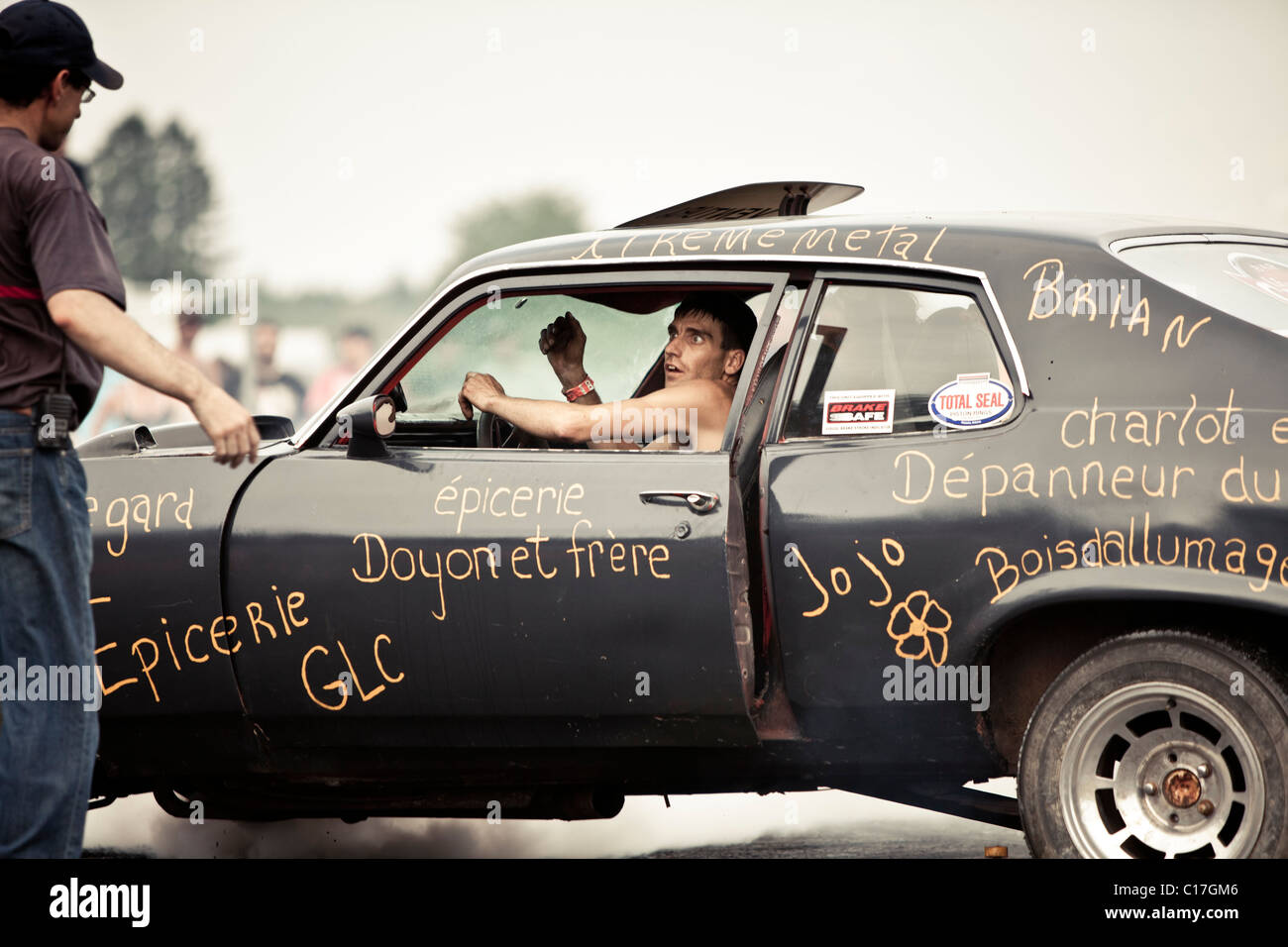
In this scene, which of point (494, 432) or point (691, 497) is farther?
point (494, 432)

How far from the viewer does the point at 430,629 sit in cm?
390

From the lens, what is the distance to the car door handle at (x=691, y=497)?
3725 millimetres

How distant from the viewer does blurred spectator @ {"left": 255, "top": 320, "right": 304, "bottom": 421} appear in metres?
9.95

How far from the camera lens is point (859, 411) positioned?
384cm

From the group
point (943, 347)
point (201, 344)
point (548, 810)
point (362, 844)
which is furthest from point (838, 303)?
point (201, 344)

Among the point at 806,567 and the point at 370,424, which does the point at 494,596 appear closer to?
the point at 370,424

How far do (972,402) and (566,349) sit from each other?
4.84ft

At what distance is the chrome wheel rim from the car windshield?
953 mm

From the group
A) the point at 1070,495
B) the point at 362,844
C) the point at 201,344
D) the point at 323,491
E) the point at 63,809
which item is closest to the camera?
the point at 63,809

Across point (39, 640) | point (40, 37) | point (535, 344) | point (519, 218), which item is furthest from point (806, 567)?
point (519, 218)

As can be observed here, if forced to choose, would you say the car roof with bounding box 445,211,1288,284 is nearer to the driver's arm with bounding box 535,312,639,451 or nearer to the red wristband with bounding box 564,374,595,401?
the driver's arm with bounding box 535,312,639,451

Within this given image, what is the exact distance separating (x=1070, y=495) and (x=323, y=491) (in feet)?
6.51

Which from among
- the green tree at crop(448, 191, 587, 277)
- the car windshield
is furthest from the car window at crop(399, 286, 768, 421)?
the green tree at crop(448, 191, 587, 277)

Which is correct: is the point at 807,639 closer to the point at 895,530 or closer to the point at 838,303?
the point at 895,530
